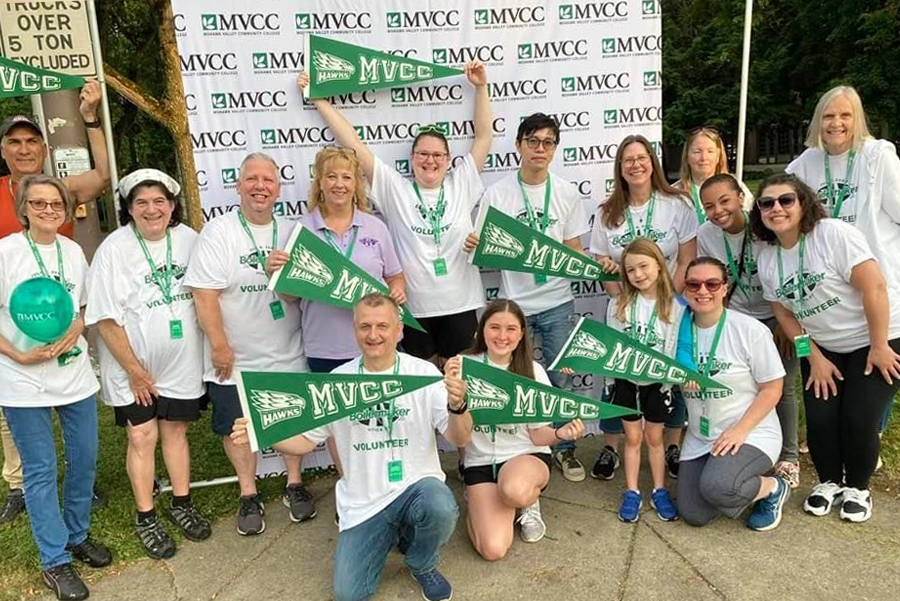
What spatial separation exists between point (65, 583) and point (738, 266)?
425cm

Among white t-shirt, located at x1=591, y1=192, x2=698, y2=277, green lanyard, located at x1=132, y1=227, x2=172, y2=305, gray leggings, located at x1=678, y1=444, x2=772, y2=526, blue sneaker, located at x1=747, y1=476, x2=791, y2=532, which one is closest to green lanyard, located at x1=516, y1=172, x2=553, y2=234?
white t-shirt, located at x1=591, y1=192, x2=698, y2=277

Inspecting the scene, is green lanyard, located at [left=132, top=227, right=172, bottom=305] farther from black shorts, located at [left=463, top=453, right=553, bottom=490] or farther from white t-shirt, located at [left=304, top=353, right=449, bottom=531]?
black shorts, located at [left=463, top=453, right=553, bottom=490]

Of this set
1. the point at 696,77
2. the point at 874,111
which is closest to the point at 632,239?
the point at 874,111

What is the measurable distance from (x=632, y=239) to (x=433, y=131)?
1500mm

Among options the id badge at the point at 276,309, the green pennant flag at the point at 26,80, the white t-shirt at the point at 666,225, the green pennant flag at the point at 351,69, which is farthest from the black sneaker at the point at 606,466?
the green pennant flag at the point at 26,80

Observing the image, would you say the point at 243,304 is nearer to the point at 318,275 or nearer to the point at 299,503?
the point at 318,275

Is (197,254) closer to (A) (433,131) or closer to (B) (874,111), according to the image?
(A) (433,131)

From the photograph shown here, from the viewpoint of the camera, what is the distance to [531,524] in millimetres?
3994

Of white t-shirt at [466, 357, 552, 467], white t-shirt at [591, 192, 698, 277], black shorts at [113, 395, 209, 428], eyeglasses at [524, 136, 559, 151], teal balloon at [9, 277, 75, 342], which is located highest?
eyeglasses at [524, 136, 559, 151]

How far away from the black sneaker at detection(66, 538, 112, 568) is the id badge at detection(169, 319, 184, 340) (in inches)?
50.2

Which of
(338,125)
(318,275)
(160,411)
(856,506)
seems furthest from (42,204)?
(856,506)

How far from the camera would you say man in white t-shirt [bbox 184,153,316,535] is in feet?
12.9

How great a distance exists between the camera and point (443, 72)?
4.88 m

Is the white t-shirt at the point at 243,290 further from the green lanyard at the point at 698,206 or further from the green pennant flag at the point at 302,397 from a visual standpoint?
the green lanyard at the point at 698,206
